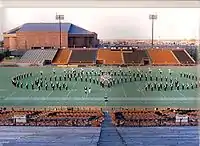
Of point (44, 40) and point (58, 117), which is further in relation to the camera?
point (58, 117)

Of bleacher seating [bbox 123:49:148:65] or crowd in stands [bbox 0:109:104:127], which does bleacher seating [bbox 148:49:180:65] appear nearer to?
bleacher seating [bbox 123:49:148:65]

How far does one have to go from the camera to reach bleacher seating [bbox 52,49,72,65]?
2.68 m

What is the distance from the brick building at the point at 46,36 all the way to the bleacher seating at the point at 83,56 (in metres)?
0.06

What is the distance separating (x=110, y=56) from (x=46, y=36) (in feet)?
1.57

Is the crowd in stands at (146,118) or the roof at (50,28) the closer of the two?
the roof at (50,28)

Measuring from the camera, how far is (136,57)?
2668 mm

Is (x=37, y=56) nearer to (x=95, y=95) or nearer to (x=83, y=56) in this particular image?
(x=83, y=56)

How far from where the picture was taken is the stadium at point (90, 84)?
2.62 meters

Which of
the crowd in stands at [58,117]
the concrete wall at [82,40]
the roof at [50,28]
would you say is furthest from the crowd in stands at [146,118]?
the roof at [50,28]

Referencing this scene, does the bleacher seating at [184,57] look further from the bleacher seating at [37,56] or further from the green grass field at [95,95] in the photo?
the bleacher seating at [37,56]

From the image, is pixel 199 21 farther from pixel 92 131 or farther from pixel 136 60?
pixel 92 131

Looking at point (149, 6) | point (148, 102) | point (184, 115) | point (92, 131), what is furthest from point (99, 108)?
point (149, 6)

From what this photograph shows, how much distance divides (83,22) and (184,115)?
963 millimetres

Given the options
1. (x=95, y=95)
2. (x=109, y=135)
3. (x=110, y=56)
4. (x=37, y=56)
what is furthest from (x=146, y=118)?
(x=37, y=56)
